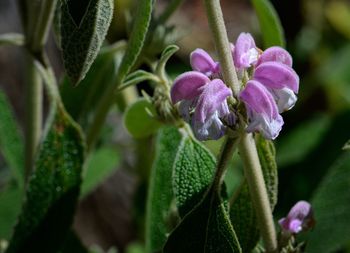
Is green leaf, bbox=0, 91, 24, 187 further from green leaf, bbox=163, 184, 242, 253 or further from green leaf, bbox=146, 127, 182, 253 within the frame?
green leaf, bbox=163, 184, 242, 253

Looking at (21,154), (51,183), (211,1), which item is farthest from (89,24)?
(21,154)

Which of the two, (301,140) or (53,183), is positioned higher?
(53,183)

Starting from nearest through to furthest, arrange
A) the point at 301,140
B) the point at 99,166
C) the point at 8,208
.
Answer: the point at 8,208, the point at 99,166, the point at 301,140

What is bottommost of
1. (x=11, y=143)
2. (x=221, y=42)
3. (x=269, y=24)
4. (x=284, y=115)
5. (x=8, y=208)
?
(x=284, y=115)

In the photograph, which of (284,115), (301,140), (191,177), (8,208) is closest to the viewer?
(191,177)

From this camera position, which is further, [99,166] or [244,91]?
[99,166]

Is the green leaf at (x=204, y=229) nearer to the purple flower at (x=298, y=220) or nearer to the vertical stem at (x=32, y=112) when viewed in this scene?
the purple flower at (x=298, y=220)

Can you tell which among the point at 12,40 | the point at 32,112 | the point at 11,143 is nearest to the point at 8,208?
the point at 11,143

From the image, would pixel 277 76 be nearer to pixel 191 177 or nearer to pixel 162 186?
pixel 191 177
